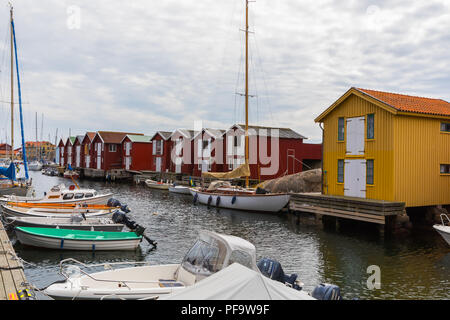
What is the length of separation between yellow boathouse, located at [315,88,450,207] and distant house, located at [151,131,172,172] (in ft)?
138

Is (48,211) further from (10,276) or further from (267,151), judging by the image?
(267,151)

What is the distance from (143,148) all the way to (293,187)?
148 feet

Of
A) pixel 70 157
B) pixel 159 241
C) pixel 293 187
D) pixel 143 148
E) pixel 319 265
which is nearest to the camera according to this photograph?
pixel 319 265

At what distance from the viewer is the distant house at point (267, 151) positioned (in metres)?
50.8

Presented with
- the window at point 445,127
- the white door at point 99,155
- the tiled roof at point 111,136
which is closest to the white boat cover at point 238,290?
the window at point 445,127

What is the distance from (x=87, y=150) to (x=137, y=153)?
18.8 m

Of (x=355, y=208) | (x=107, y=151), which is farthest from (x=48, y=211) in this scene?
(x=107, y=151)

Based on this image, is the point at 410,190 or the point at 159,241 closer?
the point at 159,241

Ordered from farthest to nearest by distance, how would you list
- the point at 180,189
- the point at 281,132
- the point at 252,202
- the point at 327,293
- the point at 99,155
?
the point at 99,155
the point at 281,132
the point at 180,189
the point at 252,202
the point at 327,293

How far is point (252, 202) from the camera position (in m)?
34.7

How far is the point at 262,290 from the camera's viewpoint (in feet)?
21.1

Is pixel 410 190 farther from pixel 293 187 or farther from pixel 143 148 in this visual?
pixel 143 148

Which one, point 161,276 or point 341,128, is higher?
point 341,128
